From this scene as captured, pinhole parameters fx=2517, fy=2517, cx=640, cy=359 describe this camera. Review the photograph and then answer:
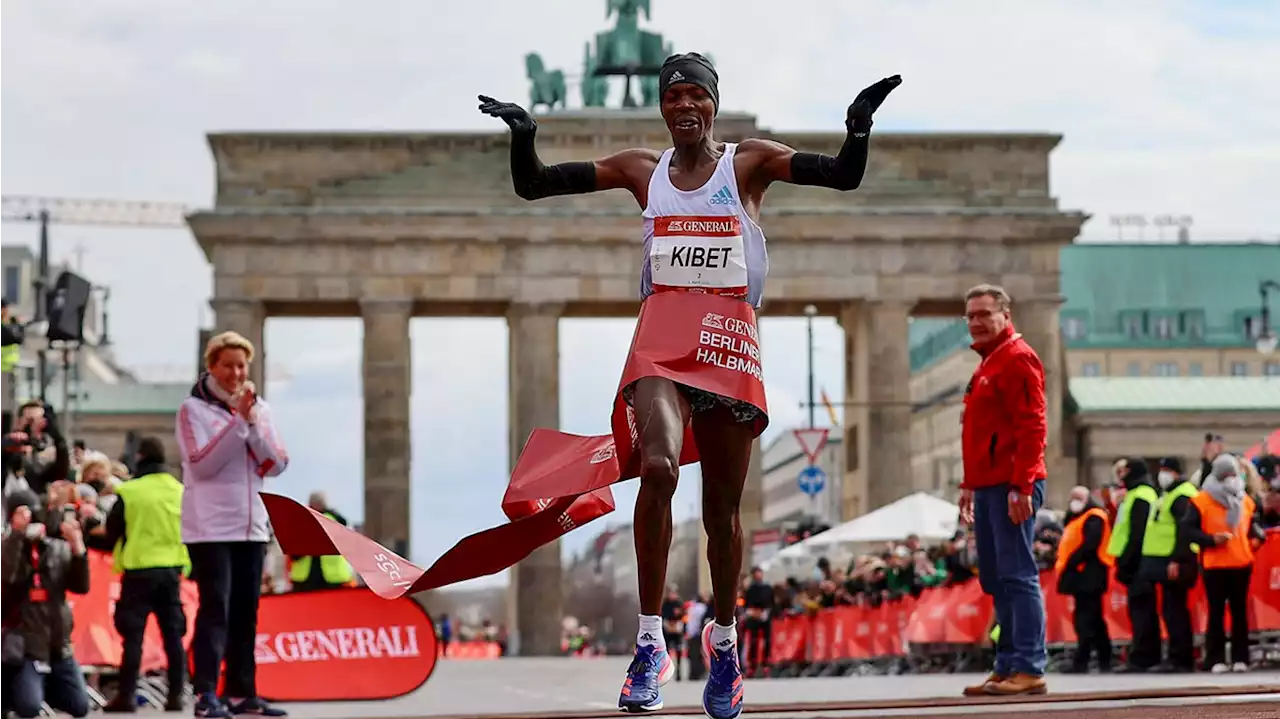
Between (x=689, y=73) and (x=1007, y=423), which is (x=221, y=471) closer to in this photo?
(x=1007, y=423)

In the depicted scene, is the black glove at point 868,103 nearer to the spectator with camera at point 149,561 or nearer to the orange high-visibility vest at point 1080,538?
the spectator with camera at point 149,561

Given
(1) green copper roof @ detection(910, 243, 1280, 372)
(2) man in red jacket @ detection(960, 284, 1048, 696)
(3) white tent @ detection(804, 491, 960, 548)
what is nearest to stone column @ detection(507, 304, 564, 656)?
(3) white tent @ detection(804, 491, 960, 548)

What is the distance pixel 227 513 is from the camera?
523 inches

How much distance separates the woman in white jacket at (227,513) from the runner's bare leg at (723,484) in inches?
169

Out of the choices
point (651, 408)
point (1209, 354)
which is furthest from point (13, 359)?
point (1209, 354)

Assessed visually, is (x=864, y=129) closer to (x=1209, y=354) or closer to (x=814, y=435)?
(x=814, y=435)

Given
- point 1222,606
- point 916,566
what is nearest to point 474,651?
point 916,566

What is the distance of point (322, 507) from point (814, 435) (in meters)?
26.9

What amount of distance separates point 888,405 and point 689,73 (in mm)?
58124

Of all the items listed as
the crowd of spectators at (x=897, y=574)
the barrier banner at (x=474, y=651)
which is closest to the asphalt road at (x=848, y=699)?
the crowd of spectators at (x=897, y=574)

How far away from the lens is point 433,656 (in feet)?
55.0

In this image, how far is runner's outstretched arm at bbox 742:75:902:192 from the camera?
30.2 feet

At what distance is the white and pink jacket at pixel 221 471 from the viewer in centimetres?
1327

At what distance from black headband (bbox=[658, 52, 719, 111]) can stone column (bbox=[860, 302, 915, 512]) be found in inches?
2226
